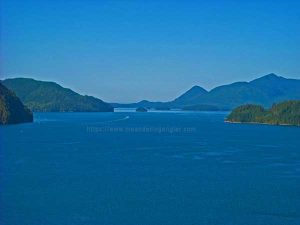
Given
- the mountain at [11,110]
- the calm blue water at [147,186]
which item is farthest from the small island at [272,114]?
the calm blue water at [147,186]

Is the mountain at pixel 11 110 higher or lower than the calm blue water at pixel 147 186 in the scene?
higher

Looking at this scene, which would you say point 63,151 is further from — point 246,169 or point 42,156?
point 246,169

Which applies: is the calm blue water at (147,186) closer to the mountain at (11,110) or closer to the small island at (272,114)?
the mountain at (11,110)

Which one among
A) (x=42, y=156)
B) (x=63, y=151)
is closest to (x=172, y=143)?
(x=63, y=151)

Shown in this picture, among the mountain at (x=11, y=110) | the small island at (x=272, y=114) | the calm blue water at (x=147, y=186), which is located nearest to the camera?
the calm blue water at (x=147, y=186)

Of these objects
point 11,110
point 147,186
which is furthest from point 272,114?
point 147,186

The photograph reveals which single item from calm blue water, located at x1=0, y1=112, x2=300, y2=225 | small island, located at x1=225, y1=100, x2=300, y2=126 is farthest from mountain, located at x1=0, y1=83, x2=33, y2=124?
small island, located at x1=225, y1=100, x2=300, y2=126

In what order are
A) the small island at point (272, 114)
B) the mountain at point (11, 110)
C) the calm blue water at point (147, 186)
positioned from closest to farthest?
1. the calm blue water at point (147, 186)
2. the mountain at point (11, 110)
3. the small island at point (272, 114)
